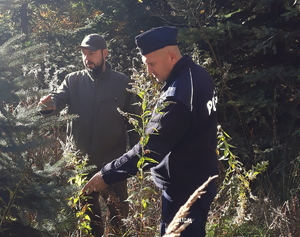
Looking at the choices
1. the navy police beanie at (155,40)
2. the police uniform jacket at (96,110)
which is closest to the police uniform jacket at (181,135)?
the navy police beanie at (155,40)

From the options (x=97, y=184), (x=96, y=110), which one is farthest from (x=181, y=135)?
(x=96, y=110)

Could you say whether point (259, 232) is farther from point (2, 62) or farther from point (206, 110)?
point (2, 62)

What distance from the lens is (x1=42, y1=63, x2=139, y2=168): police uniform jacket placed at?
192 inches

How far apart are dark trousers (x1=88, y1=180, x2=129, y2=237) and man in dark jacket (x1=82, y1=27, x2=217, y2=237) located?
124 centimetres

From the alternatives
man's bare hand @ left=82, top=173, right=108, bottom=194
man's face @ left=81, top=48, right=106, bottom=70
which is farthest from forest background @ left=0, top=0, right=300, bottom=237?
man's face @ left=81, top=48, right=106, bottom=70

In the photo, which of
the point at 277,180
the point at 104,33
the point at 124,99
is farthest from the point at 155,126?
the point at 104,33

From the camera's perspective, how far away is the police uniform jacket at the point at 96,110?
16.0ft

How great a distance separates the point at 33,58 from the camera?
2.55 m

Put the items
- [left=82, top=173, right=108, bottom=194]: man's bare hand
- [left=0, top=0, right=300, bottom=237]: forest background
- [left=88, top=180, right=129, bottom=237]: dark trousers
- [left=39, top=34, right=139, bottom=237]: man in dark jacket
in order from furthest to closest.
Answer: [left=39, top=34, right=139, bottom=237]: man in dark jacket
[left=88, top=180, right=129, bottom=237]: dark trousers
[left=82, top=173, right=108, bottom=194]: man's bare hand
[left=0, top=0, right=300, bottom=237]: forest background

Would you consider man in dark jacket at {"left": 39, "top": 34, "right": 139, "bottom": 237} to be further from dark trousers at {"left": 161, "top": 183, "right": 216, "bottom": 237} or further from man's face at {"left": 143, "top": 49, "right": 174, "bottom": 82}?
man's face at {"left": 143, "top": 49, "right": 174, "bottom": 82}

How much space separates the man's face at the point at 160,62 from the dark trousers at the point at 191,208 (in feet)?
2.57

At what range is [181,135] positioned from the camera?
291cm

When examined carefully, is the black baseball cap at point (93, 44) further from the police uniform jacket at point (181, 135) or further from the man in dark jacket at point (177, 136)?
the police uniform jacket at point (181, 135)

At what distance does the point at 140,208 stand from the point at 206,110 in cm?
79
